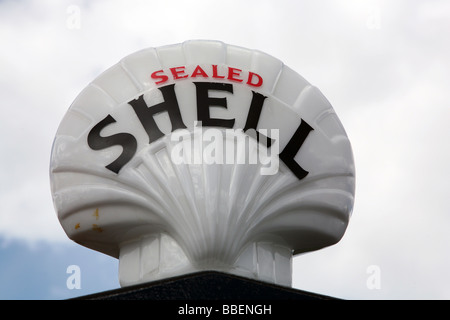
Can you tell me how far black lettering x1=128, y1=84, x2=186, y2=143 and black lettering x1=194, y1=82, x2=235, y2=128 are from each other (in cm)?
28

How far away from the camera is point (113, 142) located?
12.3 m

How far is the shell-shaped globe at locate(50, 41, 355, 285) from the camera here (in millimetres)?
11805

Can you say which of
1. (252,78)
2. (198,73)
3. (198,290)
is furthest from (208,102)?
(198,290)

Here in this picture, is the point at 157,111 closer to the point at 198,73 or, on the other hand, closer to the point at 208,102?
the point at 208,102

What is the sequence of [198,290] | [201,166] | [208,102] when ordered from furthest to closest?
[208,102]
[201,166]
[198,290]

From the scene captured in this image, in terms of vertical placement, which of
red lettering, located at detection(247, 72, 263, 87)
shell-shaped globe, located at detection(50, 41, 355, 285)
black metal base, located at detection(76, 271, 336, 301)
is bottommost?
black metal base, located at detection(76, 271, 336, 301)

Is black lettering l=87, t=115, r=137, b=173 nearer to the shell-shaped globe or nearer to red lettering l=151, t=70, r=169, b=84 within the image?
the shell-shaped globe

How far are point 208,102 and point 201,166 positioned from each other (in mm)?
1012

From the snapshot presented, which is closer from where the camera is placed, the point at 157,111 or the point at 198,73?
the point at 157,111

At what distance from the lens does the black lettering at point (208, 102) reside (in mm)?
12211

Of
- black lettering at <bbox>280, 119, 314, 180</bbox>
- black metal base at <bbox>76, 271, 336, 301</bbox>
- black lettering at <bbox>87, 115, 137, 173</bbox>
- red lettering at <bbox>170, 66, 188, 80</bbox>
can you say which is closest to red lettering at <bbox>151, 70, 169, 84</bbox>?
red lettering at <bbox>170, 66, 188, 80</bbox>
